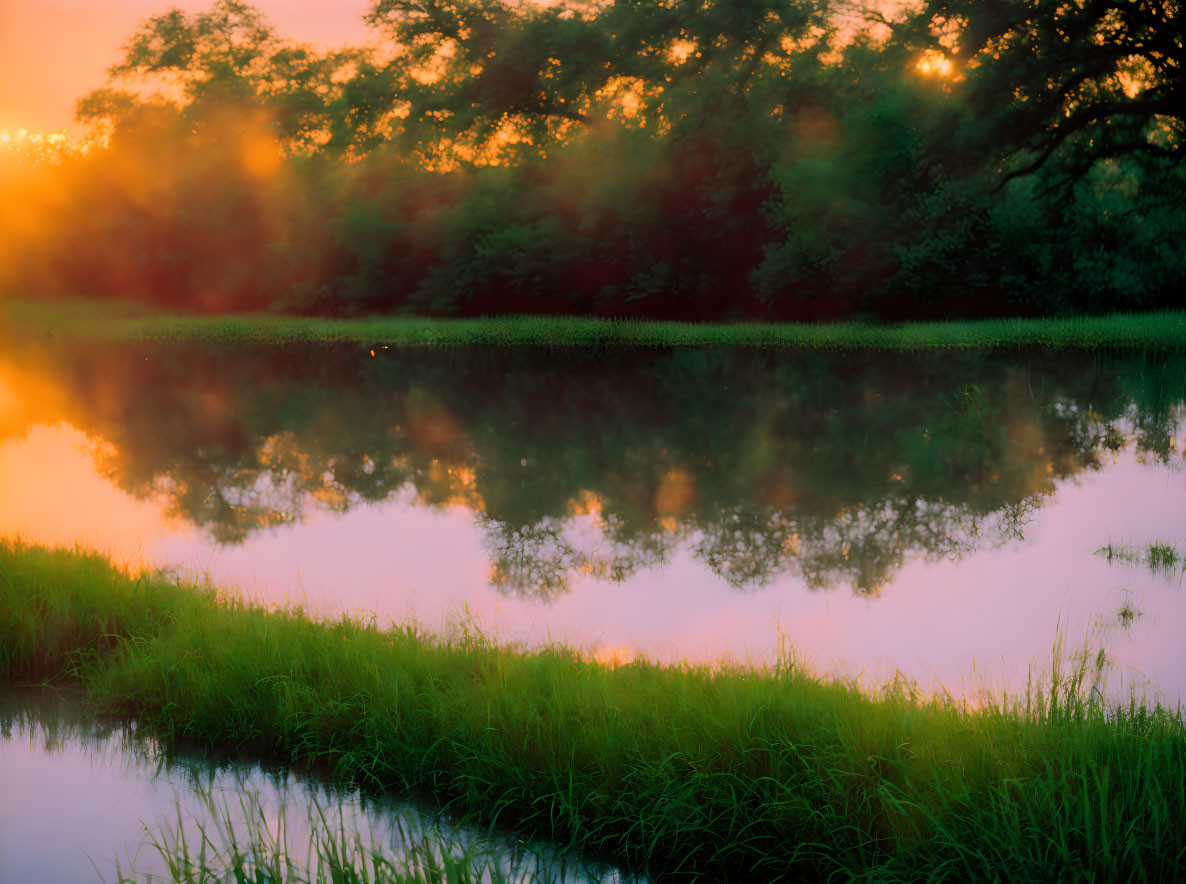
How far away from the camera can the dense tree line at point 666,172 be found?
21.4m

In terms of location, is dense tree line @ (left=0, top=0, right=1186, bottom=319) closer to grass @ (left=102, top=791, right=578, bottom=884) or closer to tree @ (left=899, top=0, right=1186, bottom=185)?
tree @ (left=899, top=0, right=1186, bottom=185)

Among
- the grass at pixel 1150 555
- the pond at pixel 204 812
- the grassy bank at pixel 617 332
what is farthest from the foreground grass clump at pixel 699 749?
the grassy bank at pixel 617 332

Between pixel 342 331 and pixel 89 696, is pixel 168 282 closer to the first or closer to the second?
pixel 342 331

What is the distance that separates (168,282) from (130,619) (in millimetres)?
39235

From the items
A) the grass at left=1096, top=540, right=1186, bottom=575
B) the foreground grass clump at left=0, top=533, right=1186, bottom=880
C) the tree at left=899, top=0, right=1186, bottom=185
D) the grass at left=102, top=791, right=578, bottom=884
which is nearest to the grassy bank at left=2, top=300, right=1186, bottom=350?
the tree at left=899, top=0, right=1186, bottom=185

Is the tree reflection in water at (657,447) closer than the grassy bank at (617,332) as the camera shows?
Yes

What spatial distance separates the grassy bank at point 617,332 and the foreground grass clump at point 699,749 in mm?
21892

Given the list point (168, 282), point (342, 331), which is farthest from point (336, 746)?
point (168, 282)

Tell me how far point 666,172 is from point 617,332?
24.2ft

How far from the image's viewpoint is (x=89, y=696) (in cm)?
541

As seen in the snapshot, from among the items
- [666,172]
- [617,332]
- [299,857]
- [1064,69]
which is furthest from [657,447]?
[666,172]

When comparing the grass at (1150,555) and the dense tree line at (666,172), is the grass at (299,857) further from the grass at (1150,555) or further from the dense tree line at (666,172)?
Answer: the dense tree line at (666,172)

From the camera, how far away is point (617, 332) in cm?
2881

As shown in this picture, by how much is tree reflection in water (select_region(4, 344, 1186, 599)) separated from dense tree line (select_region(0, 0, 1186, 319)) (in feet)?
21.4
